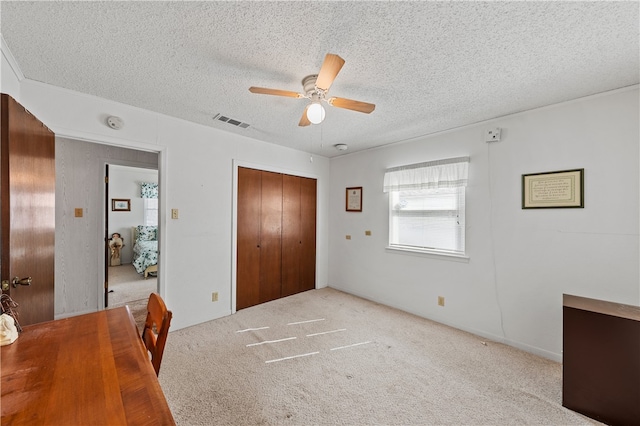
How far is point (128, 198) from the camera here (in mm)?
6395

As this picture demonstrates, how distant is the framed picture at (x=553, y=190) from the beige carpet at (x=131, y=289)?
4.32 meters

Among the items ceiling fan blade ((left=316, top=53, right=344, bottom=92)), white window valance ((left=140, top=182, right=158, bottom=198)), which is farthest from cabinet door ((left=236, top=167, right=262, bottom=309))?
white window valance ((left=140, top=182, right=158, bottom=198))

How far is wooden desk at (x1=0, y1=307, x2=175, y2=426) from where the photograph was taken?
0.76 meters

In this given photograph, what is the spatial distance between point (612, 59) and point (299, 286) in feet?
13.4

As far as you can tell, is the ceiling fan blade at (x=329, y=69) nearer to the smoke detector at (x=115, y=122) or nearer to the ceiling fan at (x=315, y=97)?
the ceiling fan at (x=315, y=97)

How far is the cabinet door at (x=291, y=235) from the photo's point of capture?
405 centimetres

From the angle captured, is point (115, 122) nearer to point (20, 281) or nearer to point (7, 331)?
point (20, 281)

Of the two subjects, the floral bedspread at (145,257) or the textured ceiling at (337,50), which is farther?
the floral bedspread at (145,257)

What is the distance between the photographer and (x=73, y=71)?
1.94m

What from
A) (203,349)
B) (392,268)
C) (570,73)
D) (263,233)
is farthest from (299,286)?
(570,73)

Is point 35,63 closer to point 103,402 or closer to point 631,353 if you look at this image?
point 103,402

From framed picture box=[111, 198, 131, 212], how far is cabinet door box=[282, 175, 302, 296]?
4.79 m

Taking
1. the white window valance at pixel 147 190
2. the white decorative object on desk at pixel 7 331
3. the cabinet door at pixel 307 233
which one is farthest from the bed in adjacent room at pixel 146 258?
the white decorative object on desk at pixel 7 331

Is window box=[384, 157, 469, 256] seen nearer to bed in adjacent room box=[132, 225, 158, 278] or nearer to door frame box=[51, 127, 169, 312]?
door frame box=[51, 127, 169, 312]
